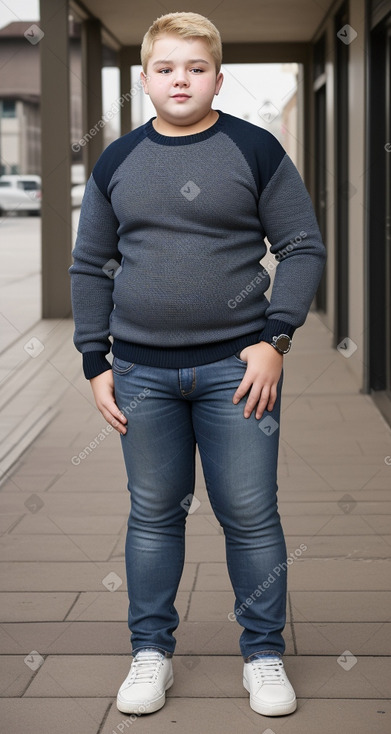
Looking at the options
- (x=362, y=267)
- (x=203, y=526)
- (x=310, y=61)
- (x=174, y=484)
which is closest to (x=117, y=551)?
(x=203, y=526)

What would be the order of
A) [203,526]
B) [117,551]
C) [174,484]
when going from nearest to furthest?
[174,484]
[117,551]
[203,526]

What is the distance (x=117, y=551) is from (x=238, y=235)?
1.69 meters

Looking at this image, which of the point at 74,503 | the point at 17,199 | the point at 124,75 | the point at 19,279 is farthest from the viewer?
the point at 17,199

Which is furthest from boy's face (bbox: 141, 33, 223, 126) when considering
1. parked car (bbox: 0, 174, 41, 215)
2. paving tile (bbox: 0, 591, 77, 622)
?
parked car (bbox: 0, 174, 41, 215)

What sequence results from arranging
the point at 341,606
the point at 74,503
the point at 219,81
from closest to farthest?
1. the point at 219,81
2. the point at 341,606
3. the point at 74,503

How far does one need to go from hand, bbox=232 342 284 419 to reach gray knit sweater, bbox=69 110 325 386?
0.04 metres

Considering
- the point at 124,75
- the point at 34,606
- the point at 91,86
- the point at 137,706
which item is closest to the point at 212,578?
the point at 34,606

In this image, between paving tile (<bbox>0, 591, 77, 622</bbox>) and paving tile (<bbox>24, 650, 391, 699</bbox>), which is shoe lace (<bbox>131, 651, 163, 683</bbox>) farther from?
paving tile (<bbox>0, 591, 77, 622</bbox>)

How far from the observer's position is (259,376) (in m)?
2.33

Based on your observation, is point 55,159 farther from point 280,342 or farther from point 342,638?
point 280,342

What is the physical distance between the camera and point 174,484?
2447 mm

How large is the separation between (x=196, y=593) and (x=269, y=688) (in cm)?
82

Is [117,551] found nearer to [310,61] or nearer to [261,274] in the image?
[261,274]

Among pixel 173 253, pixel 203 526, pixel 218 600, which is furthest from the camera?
pixel 203 526
